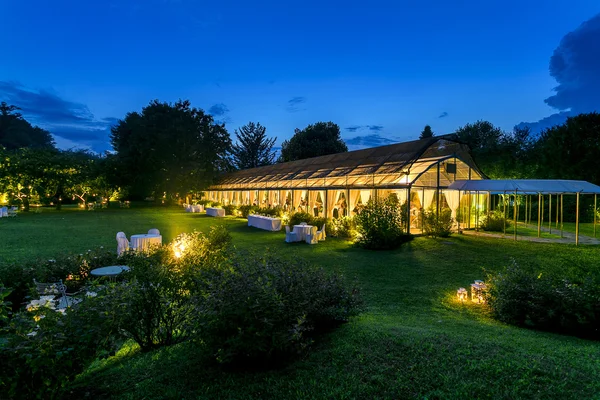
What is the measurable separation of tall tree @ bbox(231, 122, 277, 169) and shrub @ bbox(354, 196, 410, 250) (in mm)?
50372

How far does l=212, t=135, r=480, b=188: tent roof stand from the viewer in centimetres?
1608

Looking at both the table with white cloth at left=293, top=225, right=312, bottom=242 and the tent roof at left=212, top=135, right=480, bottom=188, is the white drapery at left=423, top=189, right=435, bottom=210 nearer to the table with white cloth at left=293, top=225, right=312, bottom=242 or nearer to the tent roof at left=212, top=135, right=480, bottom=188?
the tent roof at left=212, top=135, right=480, bottom=188

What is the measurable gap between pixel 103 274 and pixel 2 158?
99.5 ft

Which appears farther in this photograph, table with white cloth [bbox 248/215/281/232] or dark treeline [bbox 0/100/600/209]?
dark treeline [bbox 0/100/600/209]

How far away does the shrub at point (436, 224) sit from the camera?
45.6 ft

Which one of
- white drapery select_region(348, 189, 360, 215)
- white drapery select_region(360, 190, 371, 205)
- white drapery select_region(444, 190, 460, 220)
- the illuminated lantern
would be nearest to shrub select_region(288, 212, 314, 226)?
white drapery select_region(348, 189, 360, 215)

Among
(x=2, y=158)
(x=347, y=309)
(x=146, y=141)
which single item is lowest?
Result: (x=347, y=309)

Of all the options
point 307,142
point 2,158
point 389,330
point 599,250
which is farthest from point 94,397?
point 307,142

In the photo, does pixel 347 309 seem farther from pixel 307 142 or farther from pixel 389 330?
pixel 307 142

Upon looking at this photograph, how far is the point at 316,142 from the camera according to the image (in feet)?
155

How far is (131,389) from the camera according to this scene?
9.52 feet

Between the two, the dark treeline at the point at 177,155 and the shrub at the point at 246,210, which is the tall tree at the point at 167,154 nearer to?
the dark treeline at the point at 177,155

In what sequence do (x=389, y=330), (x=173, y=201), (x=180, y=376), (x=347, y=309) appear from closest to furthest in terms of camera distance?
(x=180, y=376) → (x=389, y=330) → (x=347, y=309) → (x=173, y=201)

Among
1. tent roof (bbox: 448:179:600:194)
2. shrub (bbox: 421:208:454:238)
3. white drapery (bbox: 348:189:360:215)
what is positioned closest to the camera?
tent roof (bbox: 448:179:600:194)
